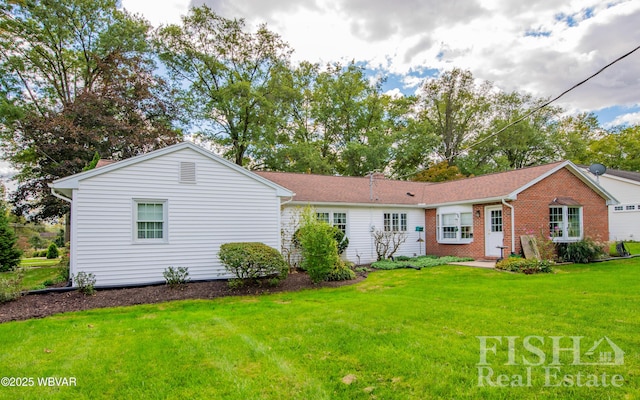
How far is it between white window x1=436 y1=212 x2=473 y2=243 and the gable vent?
37.4 ft

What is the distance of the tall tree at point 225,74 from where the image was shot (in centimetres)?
2533

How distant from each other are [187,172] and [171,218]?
150 cm

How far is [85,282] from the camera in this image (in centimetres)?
890

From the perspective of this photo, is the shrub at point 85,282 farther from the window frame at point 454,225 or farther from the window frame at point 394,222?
the window frame at point 454,225

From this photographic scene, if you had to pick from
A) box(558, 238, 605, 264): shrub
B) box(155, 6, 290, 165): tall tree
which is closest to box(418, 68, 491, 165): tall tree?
box(155, 6, 290, 165): tall tree

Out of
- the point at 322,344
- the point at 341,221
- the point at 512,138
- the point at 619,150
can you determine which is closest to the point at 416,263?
the point at 341,221

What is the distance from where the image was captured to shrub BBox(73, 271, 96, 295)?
868cm

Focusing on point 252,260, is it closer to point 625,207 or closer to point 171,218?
point 171,218

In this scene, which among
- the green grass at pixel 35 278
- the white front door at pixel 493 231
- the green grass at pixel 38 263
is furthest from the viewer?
the green grass at pixel 38 263

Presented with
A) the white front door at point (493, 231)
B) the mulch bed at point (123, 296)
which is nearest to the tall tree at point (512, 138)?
the white front door at point (493, 231)

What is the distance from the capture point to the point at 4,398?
3381 millimetres

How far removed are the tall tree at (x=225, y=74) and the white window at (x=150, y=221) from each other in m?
15.3

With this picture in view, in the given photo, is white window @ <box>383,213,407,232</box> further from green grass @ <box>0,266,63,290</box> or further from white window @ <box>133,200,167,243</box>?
green grass @ <box>0,266,63,290</box>

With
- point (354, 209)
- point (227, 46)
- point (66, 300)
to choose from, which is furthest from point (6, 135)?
point (354, 209)
